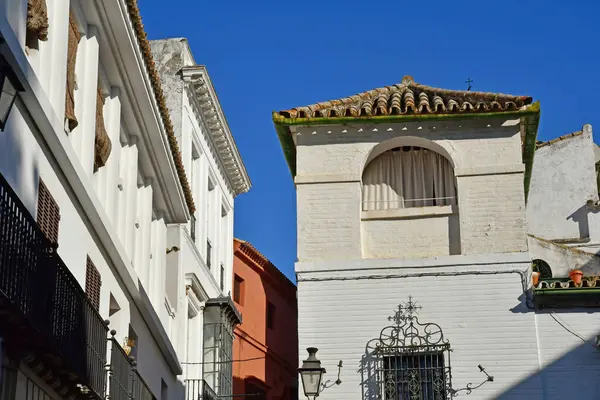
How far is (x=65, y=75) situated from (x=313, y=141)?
8486mm

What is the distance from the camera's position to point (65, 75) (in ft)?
43.8

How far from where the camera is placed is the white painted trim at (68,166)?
35.9 feet

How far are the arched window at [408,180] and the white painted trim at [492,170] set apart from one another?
331 mm

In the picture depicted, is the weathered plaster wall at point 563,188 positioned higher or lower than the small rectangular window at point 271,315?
higher

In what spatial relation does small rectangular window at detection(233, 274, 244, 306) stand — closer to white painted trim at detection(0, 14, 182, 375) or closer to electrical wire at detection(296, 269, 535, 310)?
electrical wire at detection(296, 269, 535, 310)

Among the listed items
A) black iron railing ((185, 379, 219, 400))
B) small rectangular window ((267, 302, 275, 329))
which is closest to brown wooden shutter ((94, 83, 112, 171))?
black iron railing ((185, 379, 219, 400))

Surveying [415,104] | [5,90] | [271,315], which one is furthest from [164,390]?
[5,90]

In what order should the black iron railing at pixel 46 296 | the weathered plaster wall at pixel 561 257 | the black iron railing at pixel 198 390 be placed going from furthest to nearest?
the weathered plaster wall at pixel 561 257, the black iron railing at pixel 198 390, the black iron railing at pixel 46 296

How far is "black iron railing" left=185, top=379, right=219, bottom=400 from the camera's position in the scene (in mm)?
22016

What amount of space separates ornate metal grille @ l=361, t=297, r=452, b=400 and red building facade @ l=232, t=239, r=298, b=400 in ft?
26.2

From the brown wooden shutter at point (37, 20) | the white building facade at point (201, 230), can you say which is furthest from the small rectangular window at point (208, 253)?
the brown wooden shutter at point (37, 20)

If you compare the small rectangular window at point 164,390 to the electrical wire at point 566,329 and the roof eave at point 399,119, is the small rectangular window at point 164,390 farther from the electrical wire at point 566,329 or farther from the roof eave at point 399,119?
the electrical wire at point 566,329

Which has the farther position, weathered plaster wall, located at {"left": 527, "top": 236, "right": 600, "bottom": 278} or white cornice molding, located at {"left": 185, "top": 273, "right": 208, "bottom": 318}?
weathered plaster wall, located at {"left": 527, "top": 236, "right": 600, "bottom": 278}

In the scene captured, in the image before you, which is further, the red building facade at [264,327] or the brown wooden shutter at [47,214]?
the red building facade at [264,327]
